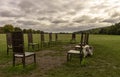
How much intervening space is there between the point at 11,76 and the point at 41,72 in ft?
3.43

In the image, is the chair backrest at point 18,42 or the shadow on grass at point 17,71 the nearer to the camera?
the shadow on grass at point 17,71

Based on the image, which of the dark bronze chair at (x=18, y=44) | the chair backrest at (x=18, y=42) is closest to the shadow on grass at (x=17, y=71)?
the dark bronze chair at (x=18, y=44)

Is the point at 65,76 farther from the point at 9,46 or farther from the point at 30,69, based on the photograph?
the point at 9,46

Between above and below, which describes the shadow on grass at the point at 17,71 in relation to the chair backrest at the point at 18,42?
below

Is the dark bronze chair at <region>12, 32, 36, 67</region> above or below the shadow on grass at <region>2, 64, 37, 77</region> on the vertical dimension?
above

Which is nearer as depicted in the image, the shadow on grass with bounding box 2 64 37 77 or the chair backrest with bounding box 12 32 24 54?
the shadow on grass with bounding box 2 64 37 77

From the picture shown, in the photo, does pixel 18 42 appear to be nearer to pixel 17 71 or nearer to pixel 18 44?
pixel 18 44

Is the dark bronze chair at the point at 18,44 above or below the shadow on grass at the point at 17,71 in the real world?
above

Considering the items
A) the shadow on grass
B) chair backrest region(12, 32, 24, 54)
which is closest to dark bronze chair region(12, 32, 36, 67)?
chair backrest region(12, 32, 24, 54)

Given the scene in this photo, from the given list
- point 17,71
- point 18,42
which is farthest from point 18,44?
point 17,71

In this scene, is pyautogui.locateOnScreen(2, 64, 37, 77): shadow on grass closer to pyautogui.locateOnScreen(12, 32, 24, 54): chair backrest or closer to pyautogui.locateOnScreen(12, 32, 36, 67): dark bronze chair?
pyautogui.locateOnScreen(12, 32, 36, 67): dark bronze chair

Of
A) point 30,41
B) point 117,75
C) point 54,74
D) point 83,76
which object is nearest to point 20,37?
point 54,74

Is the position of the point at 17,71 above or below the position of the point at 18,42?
below

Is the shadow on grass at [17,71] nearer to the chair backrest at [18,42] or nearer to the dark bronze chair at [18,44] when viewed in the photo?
the dark bronze chair at [18,44]
